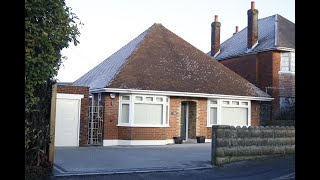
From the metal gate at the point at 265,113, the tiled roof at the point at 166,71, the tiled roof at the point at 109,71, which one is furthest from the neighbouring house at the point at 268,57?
the tiled roof at the point at 109,71

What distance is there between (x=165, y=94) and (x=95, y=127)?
4169 millimetres

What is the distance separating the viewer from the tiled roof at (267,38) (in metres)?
28.8

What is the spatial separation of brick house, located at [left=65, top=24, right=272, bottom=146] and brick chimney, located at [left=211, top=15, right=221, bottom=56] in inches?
299

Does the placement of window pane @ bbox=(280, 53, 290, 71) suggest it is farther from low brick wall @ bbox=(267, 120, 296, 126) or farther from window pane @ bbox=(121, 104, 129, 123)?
window pane @ bbox=(121, 104, 129, 123)

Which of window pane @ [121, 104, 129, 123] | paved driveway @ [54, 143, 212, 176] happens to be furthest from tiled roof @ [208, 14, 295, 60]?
paved driveway @ [54, 143, 212, 176]

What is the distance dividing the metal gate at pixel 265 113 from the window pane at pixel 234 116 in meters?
2.88

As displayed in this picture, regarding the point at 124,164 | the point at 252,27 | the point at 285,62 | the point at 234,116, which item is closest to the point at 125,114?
the point at 234,116

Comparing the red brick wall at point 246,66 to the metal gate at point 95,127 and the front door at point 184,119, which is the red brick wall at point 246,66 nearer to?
the front door at point 184,119

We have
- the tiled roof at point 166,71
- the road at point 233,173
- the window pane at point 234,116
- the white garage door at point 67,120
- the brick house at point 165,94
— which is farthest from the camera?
the window pane at point 234,116

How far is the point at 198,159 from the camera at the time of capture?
1433 cm

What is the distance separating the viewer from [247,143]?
45.4ft
